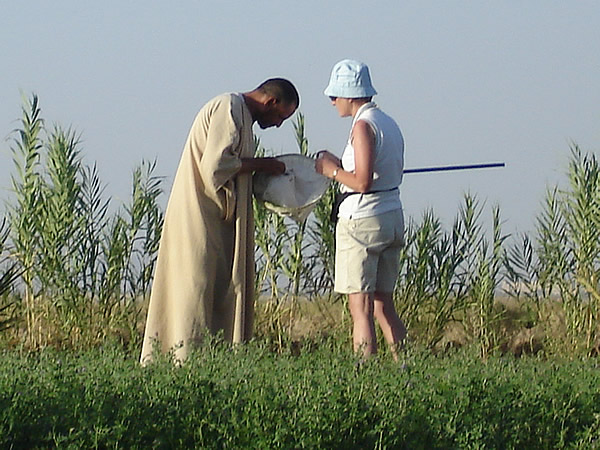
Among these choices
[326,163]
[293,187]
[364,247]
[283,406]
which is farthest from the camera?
[293,187]

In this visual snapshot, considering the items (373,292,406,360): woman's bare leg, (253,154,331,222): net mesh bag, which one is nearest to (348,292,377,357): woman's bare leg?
(373,292,406,360): woman's bare leg

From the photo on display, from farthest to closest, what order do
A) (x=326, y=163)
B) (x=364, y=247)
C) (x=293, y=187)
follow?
(x=293, y=187) < (x=326, y=163) < (x=364, y=247)

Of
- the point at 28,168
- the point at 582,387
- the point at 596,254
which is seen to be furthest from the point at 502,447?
the point at 28,168

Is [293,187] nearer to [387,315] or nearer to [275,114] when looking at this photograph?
[275,114]

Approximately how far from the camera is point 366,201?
6984 mm

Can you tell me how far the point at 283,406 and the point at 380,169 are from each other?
2.38 metres

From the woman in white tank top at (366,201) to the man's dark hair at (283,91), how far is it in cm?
20

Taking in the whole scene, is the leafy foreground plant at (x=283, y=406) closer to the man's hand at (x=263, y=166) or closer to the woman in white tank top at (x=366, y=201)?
the woman in white tank top at (x=366, y=201)

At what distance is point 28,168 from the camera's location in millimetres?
9570

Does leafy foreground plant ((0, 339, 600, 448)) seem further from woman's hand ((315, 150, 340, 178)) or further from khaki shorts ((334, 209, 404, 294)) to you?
woman's hand ((315, 150, 340, 178))

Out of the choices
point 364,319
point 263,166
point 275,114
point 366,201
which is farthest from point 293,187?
point 364,319

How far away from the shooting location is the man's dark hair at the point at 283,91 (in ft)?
23.6

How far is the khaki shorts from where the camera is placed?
697cm

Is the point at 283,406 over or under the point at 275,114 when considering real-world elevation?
under
